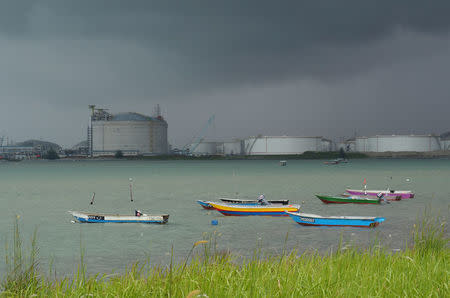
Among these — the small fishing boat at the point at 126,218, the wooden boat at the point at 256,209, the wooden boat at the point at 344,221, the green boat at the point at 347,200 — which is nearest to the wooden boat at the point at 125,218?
the small fishing boat at the point at 126,218

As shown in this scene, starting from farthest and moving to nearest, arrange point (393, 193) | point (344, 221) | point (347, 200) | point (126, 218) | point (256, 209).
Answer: point (393, 193), point (347, 200), point (256, 209), point (126, 218), point (344, 221)

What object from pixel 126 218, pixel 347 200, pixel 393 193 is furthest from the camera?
pixel 393 193

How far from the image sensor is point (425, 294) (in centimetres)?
670

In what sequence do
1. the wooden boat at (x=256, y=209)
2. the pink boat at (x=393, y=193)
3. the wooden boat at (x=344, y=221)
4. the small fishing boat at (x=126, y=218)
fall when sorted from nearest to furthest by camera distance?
the wooden boat at (x=344, y=221) < the small fishing boat at (x=126, y=218) < the wooden boat at (x=256, y=209) < the pink boat at (x=393, y=193)

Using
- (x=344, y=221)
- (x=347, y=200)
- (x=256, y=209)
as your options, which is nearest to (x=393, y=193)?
(x=347, y=200)

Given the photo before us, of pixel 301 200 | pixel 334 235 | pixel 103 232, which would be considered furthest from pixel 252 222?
pixel 301 200

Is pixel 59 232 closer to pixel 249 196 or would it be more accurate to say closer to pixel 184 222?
pixel 184 222

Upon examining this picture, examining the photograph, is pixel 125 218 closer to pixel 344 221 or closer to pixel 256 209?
pixel 256 209

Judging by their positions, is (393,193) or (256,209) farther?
(393,193)

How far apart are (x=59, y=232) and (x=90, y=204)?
77.4 ft

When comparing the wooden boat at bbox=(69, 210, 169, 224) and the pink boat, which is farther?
the pink boat

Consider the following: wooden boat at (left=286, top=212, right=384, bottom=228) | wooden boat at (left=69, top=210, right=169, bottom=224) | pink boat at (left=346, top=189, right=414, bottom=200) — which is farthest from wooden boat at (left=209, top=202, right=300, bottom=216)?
pink boat at (left=346, top=189, right=414, bottom=200)

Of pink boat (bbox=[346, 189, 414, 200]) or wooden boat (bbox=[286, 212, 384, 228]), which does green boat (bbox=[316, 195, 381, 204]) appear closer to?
pink boat (bbox=[346, 189, 414, 200])

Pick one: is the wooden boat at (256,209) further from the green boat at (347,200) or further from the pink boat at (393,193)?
→ the pink boat at (393,193)
